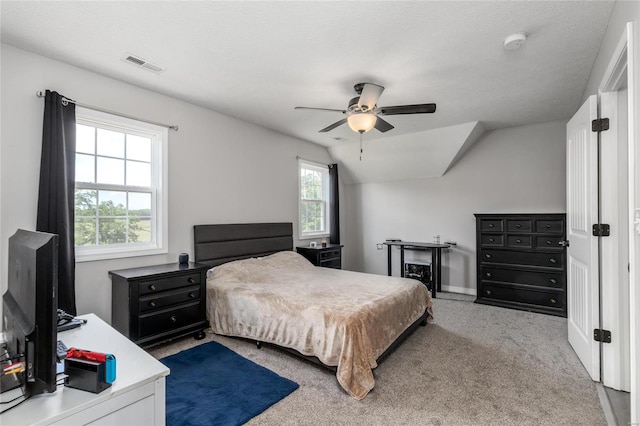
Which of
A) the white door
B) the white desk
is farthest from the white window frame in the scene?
the white desk

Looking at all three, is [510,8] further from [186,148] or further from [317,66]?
[186,148]

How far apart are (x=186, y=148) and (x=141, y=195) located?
0.75 metres

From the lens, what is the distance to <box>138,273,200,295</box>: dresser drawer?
279 centimetres

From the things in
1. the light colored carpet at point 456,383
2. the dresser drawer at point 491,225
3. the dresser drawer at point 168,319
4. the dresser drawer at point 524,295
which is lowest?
the light colored carpet at point 456,383

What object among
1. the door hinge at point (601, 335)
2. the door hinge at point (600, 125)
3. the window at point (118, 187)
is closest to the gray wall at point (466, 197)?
the door hinge at point (600, 125)

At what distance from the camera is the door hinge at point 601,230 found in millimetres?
2242

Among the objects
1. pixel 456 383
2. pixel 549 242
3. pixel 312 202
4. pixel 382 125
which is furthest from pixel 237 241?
pixel 549 242

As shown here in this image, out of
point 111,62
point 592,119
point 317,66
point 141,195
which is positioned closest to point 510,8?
point 592,119

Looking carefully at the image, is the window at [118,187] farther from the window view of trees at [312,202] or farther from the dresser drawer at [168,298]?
the window view of trees at [312,202]

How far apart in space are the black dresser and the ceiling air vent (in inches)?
176

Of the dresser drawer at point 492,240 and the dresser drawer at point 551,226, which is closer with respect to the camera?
the dresser drawer at point 551,226

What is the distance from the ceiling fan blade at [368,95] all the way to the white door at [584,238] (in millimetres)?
1710

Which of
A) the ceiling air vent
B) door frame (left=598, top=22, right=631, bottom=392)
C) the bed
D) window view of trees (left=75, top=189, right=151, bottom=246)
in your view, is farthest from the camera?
window view of trees (left=75, top=189, right=151, bottom=246)

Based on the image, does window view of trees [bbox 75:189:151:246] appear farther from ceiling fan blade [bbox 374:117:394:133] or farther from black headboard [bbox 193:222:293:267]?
ceiling fan blade [bbox 374:117:394:133]
